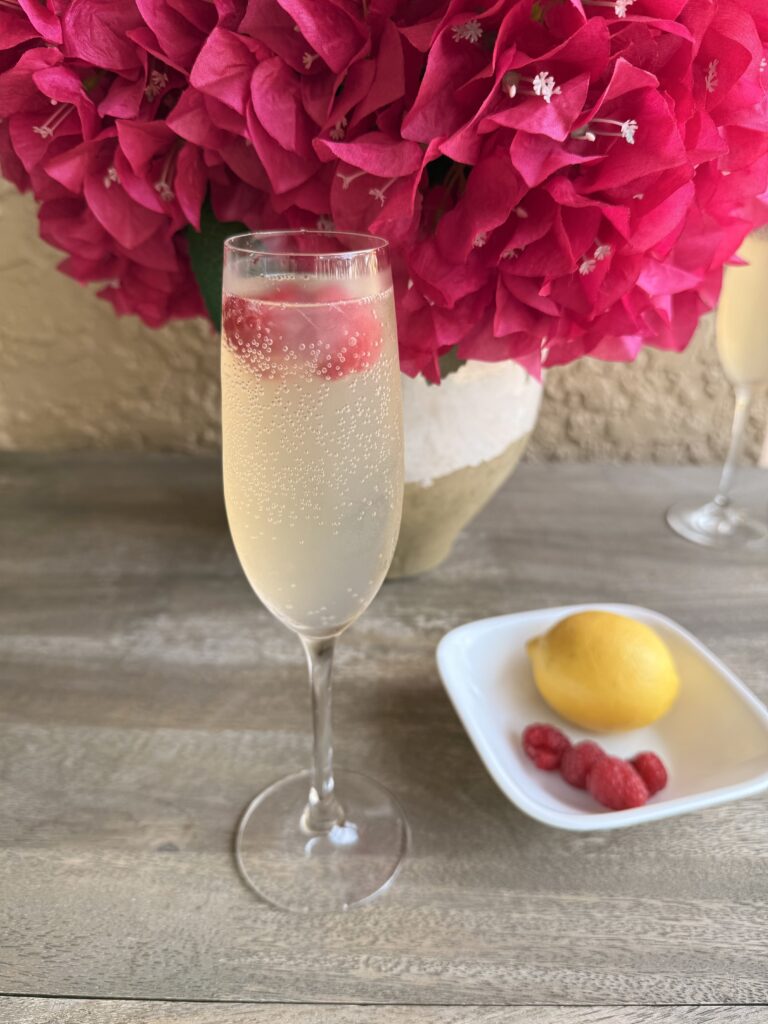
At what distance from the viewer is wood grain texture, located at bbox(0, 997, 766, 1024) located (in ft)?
1.20

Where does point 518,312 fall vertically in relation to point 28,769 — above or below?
above

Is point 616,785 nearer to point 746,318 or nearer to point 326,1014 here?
point 326,1014

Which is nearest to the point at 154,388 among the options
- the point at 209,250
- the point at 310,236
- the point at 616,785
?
the point at 209,250

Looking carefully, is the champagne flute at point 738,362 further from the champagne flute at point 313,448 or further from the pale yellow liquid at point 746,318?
the champagne flute at point 313,448

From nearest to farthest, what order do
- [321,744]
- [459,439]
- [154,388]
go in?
[321,744] → [459,439] → [154,388]

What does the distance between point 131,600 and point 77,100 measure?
1.25 ft

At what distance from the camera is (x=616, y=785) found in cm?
46

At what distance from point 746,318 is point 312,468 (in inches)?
21.4

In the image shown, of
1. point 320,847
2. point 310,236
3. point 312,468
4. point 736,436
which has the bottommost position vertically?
point 320,847

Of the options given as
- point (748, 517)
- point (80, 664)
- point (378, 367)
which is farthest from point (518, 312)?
Answer: point (748, 517)

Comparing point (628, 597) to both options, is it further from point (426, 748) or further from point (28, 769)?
point (28, 769)

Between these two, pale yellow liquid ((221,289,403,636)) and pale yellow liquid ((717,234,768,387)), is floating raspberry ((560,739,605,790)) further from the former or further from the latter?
pale yellow liquid ((717,234,768,387))

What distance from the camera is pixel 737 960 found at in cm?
39

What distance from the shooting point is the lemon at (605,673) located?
0.51 m
